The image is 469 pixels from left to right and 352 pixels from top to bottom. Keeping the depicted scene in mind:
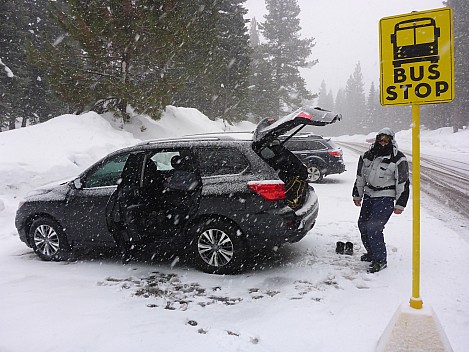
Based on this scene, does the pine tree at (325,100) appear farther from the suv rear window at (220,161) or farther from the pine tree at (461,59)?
the suv rear window at (220,161)

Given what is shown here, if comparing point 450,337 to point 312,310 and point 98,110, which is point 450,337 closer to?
point 312,310

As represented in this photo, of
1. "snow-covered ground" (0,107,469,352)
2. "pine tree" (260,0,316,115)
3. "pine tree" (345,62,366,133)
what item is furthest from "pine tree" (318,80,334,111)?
"snow-covered ground" (0,107,469,352)

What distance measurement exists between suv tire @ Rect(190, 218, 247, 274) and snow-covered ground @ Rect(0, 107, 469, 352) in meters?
0.16

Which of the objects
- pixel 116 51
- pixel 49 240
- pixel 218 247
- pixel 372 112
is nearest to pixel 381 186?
pixel 218 247

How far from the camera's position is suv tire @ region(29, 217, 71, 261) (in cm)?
588

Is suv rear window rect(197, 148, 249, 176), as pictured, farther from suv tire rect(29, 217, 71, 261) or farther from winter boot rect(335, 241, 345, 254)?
suv tire rect(29, 217, 71, 261)

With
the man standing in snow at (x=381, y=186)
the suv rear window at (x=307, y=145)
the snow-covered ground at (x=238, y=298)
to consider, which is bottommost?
the snow-covered ground at (x=238, y=298)

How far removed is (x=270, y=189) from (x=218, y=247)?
1069 millimetres

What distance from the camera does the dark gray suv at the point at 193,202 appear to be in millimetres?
4914

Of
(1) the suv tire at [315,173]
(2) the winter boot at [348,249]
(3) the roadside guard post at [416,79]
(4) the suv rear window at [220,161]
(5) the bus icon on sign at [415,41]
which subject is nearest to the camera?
(3) the roadside guard post at [416,79]

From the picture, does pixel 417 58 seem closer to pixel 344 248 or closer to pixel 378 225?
pixel 378 225

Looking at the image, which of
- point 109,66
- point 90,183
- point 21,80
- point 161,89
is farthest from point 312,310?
point 21,80

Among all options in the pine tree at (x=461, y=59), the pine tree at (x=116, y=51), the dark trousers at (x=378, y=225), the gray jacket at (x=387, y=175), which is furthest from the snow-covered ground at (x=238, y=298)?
the pine tree at (x=461, y=59)

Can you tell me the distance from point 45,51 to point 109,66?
222 cm
